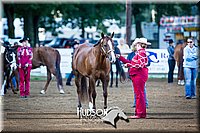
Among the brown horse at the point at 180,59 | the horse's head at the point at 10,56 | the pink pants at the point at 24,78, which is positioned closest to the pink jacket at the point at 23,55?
the pink pants at the point at 24,78

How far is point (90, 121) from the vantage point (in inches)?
599

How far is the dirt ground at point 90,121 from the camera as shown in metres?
13.9

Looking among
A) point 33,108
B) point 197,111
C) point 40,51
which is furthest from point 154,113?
point 40,51

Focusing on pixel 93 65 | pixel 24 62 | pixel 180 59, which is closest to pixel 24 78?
pixel 24 62

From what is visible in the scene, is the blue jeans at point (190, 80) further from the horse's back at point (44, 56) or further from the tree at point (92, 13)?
the tree at point (92, 13)

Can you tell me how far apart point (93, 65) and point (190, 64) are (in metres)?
5.51

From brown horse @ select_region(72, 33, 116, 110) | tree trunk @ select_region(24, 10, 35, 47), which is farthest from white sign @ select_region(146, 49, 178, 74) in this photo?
brown horse @ select_region(72, 33, 116, 110)

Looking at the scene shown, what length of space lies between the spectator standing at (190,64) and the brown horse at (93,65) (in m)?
4.46

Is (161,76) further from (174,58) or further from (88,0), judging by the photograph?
(88,0)

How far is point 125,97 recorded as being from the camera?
73.7ft

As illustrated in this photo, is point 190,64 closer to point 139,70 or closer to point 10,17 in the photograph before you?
point 139,70

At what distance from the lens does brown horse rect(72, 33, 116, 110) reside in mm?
16281

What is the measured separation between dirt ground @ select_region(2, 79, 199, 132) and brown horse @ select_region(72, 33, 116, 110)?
66cm

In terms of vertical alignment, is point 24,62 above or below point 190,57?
below
